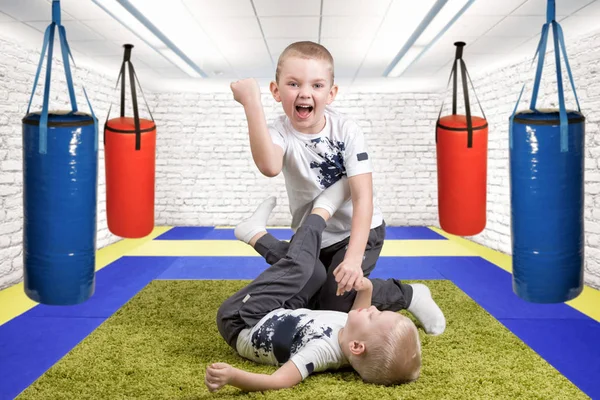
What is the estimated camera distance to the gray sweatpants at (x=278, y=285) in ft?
6.52

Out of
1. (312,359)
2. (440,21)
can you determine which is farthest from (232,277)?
(440,21)

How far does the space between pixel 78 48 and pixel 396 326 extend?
3858 mm

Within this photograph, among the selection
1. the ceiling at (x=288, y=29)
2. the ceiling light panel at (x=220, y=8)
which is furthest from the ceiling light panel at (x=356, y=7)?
the ceiling light panel at (x=220, y=8)

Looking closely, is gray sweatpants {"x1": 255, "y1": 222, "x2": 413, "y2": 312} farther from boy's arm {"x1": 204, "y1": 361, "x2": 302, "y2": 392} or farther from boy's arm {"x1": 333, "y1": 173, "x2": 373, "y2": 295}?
boy's arm {"x1": 204, "y1": 361, "x2": 302, "y2": 392}

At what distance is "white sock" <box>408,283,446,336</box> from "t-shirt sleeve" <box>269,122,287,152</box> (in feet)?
3.26

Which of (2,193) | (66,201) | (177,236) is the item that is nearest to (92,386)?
(66,201)

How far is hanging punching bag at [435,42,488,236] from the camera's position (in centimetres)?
248

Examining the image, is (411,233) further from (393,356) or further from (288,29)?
(393,356)

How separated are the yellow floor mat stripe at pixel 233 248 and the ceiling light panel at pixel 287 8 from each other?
2.32 metres

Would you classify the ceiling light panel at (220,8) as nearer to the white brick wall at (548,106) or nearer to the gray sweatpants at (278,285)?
the gray sweatpants at (278,285)

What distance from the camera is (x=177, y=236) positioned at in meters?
6.02

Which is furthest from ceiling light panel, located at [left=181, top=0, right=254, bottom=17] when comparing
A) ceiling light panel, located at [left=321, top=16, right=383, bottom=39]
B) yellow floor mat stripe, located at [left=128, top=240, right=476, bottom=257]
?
yellow floor mat stripe, located at [left=128, top=240, right=476, bottom=257]

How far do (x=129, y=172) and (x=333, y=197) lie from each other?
4.04ft

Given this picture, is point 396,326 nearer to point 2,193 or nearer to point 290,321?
point 290,321
